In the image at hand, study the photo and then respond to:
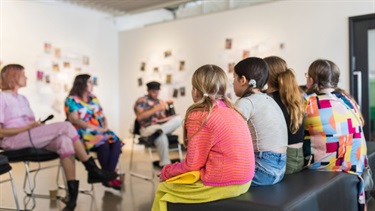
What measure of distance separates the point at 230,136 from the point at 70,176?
186 centimetres

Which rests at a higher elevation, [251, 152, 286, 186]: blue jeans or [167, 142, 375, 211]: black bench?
[251, 152, 286, 186]: blue jeans

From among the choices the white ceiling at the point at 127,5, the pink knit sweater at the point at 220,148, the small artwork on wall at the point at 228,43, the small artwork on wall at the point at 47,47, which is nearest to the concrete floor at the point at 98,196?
the pink knit sweater at the point at 220,148

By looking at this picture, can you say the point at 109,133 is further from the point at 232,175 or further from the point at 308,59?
the point at 308,59

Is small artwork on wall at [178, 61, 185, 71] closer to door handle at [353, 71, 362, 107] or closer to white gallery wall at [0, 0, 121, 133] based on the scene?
white gallery wall at [0, 0, 121, 133]

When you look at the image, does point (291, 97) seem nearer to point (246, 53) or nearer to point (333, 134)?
point (333, 134)

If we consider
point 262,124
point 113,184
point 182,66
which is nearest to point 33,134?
point 113,184

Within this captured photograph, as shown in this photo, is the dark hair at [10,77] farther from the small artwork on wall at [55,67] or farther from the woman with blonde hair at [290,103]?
the small artwork on wall at [55,67]

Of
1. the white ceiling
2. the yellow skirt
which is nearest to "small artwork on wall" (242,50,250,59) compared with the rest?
the white ceiling

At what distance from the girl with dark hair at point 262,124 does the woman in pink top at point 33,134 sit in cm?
174

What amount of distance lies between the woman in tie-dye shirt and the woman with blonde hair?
5.6 inches

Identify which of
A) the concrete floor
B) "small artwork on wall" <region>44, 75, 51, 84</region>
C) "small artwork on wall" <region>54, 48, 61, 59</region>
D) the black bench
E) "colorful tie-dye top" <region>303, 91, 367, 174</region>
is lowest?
the concrete floor

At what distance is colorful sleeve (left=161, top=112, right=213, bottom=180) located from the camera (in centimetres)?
192

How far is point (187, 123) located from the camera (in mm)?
1985

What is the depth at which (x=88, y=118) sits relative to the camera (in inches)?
153
